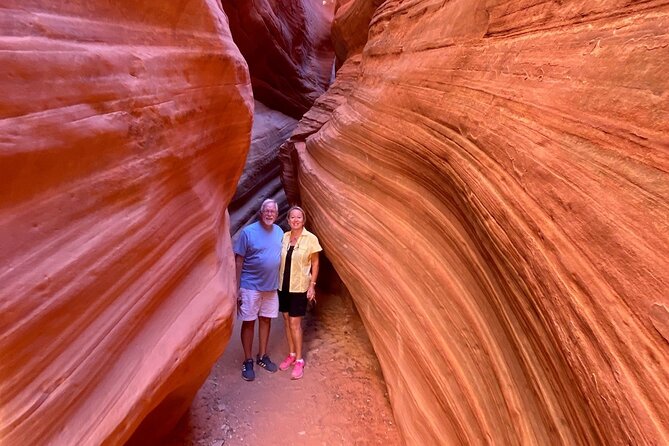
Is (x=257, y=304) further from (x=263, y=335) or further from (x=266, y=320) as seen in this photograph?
(x=263, y=335)

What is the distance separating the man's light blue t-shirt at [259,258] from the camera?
3918 mm

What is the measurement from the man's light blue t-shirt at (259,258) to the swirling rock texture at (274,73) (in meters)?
3.18

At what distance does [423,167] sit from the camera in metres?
2.53

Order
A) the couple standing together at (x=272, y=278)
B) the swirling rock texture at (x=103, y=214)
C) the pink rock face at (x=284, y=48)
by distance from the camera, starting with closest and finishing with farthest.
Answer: the swirling rock texture at (x=103, y=214), the couple standing together at (x=272, y=278), the pink rock face at (x=284, y=48)

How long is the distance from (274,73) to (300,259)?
609 centimetres

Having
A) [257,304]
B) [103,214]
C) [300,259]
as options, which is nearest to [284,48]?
[300,259]

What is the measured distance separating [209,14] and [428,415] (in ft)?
8.66

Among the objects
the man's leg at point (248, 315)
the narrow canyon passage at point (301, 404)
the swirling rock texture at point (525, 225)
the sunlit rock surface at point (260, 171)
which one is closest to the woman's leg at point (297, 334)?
the narrow canyon passage at point (301, 404)

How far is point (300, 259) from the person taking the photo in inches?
161

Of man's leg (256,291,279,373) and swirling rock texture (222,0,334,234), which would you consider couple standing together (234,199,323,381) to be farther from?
swirling rock texture (222,0,334,234)

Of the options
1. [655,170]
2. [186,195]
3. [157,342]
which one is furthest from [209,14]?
[655,170]

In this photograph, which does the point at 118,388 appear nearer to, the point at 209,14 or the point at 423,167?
the point at 423,167

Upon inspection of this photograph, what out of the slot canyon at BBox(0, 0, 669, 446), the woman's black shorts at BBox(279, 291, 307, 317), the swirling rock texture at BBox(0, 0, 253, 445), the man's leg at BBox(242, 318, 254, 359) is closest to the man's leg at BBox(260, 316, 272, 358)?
the man's leg at BBox(242, 318, 254, 359)

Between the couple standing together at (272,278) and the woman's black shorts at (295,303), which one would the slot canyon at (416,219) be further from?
the woman's black shorts at (295,303)
